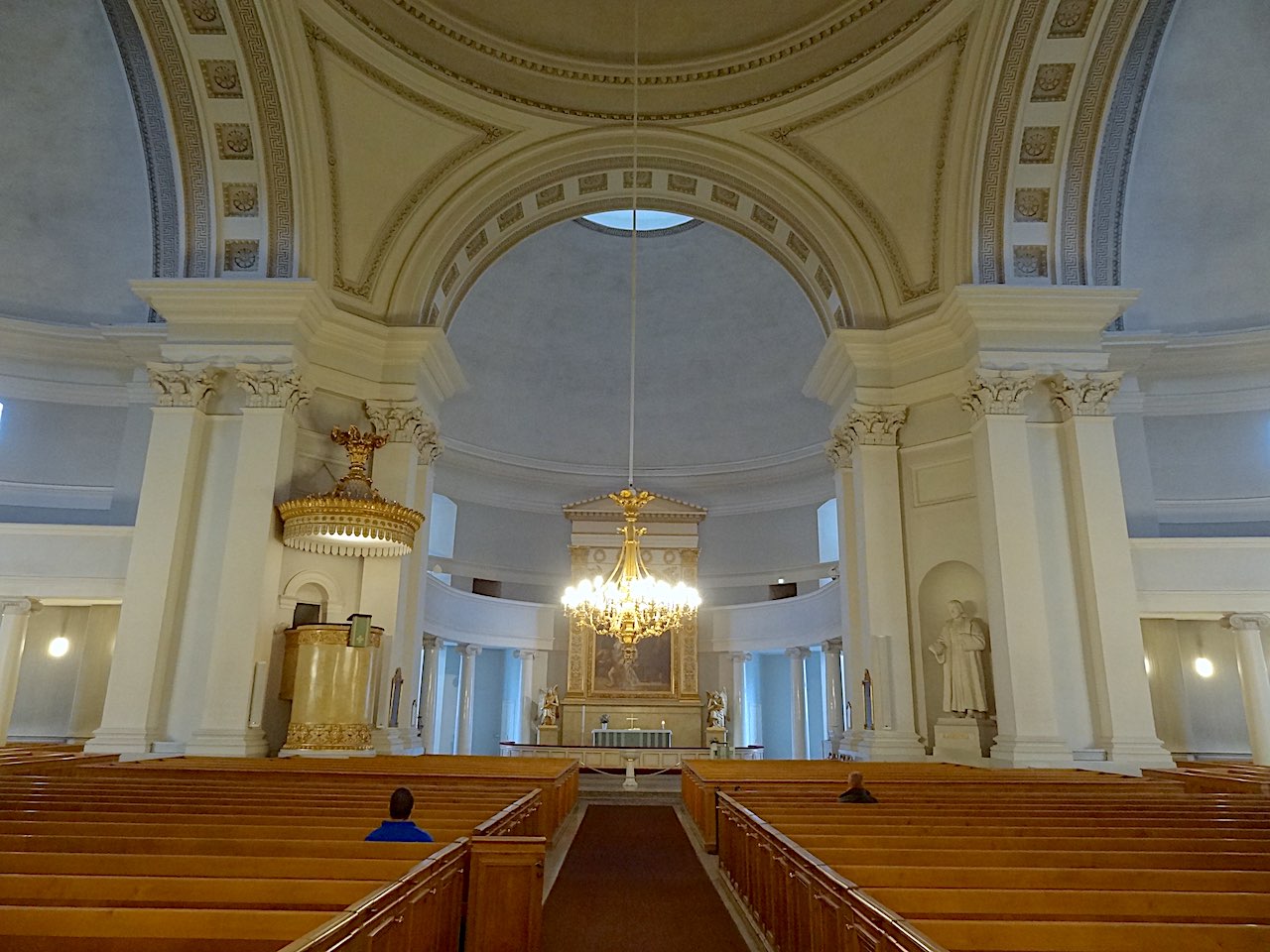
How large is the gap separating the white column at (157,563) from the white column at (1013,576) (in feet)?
28.3

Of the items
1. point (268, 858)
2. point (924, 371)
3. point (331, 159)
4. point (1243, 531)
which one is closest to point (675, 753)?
point (924, 371)

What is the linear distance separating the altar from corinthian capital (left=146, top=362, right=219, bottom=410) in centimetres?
1006

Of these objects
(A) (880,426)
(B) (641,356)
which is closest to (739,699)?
(B) (641,356)

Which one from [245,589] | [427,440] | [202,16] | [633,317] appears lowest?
[245,589]

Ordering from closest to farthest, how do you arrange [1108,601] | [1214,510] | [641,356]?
[1108,601] → [1214,510] → [641,356]

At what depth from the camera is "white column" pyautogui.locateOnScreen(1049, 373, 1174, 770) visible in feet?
28.2

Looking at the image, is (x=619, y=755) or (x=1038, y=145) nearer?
(x=1038, y=145)

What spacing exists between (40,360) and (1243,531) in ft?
53.1

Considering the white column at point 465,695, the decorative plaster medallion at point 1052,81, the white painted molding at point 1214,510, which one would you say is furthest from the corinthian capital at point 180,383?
the white painted molding at point 1214,510

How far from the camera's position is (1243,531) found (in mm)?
10984

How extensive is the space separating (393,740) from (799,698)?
33.1 ft

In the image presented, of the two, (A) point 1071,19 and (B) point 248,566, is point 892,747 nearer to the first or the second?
(B) point 248,566

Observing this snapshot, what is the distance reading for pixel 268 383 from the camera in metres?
9.54

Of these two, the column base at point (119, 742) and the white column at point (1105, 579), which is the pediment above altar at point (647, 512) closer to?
the white column at point (1105, 579)
